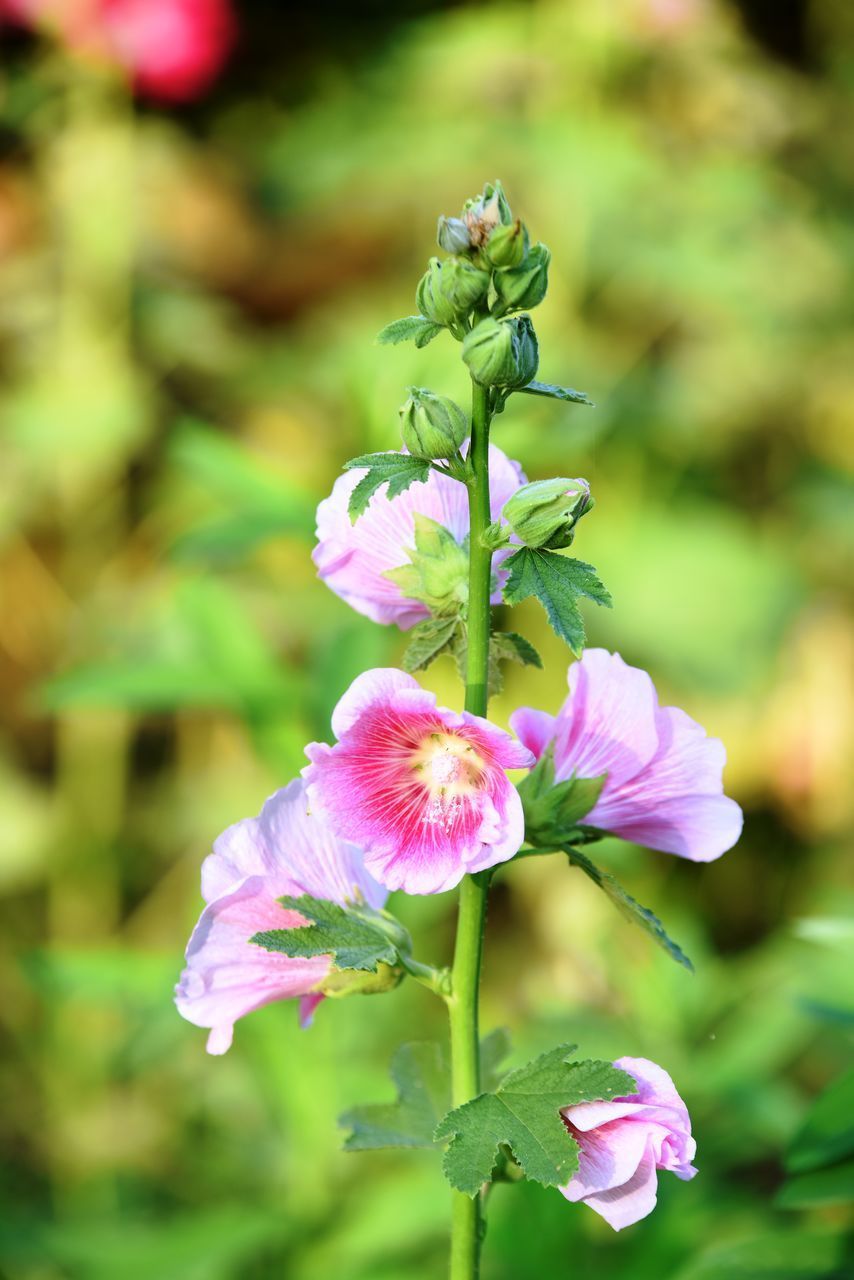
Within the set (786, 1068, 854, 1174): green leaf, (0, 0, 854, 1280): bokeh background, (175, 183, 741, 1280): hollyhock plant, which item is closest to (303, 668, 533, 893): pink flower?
(175, 183, 741, 1280): hollyhock plant

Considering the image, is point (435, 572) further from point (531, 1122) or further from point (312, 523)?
point (312, 523)

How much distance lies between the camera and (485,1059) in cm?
60

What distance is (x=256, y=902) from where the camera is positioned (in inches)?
21.3

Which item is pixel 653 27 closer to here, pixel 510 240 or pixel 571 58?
pixel 571 58

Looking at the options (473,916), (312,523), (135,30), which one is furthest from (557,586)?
(135,30)

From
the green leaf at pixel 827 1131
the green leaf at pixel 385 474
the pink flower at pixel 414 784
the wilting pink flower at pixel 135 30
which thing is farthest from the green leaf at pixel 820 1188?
the wilting pink flower at pixel 135 30

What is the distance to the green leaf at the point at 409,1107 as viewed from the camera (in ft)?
1.87

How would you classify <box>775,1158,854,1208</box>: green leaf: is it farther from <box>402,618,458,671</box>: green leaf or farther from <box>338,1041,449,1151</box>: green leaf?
<box>402,618,458,671</box>: green leaf

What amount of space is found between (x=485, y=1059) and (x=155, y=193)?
1699 mm

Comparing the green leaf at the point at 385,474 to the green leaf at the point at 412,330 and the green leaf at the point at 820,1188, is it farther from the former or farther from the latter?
the green leaf at the point at 820,1188

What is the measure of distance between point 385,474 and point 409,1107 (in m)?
0.27

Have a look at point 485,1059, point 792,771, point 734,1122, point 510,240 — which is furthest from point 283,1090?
point 792,771

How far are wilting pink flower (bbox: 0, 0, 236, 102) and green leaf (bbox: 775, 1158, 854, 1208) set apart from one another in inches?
63.7

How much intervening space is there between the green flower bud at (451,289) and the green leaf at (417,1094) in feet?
1.00
